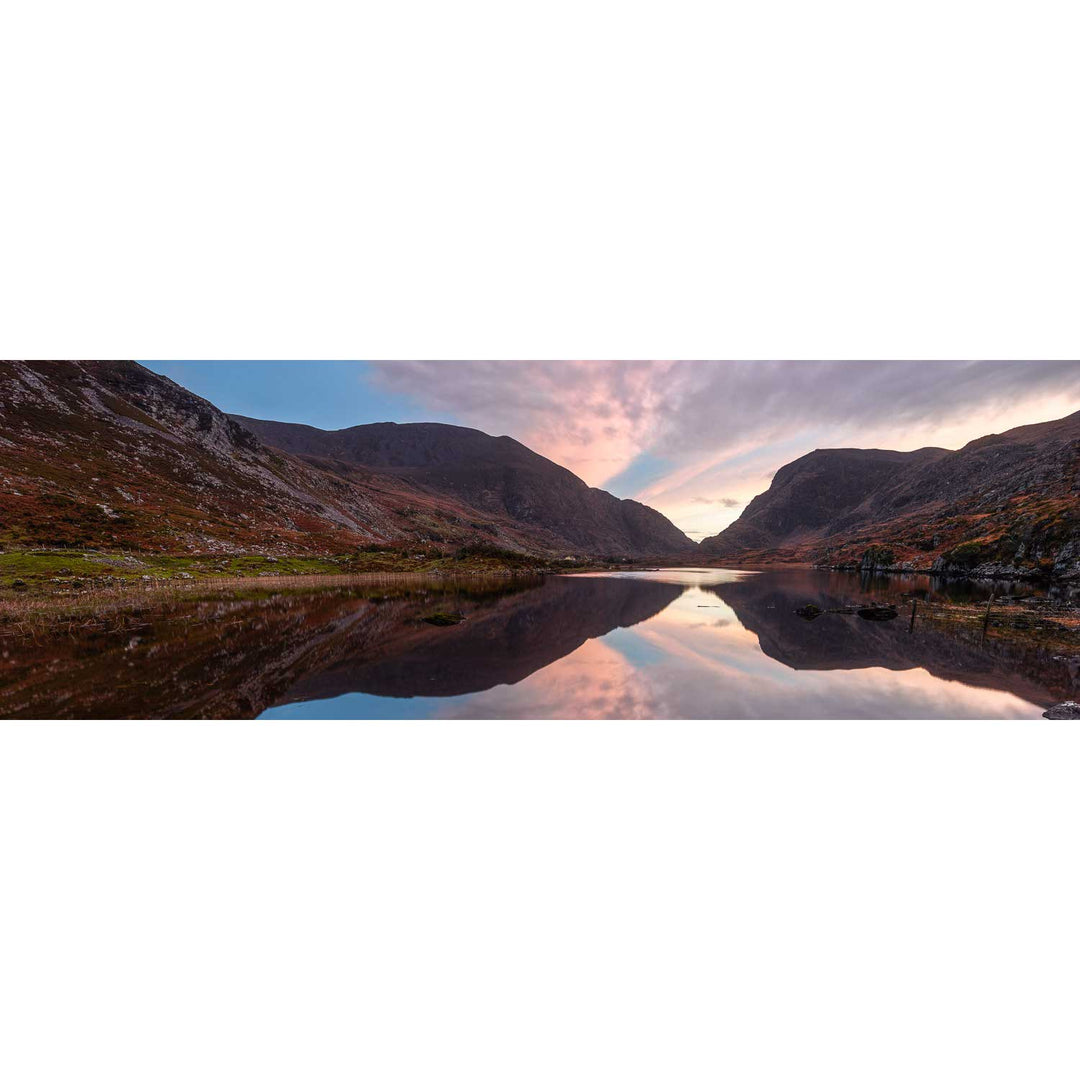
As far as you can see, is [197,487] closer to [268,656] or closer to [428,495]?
[268,656]

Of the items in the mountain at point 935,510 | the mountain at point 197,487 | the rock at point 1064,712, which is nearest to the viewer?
the rock at point 1064,712

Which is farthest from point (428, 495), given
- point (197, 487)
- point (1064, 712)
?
point (1064, 712)

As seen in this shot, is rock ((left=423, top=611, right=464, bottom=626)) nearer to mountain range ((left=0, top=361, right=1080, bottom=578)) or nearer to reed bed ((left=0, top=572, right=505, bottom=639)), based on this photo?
reed bed ((left=0, top=572, right=505, bottom=639))

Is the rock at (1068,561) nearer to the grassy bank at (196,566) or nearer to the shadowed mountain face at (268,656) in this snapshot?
the shadowed mountain face at (268,656)

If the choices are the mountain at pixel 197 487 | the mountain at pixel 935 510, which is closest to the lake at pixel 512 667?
the mountain at pixel 935 510

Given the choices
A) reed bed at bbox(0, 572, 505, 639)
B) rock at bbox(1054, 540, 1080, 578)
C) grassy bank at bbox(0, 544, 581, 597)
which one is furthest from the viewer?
rock at bbox(1054, 540, 1080, 578)

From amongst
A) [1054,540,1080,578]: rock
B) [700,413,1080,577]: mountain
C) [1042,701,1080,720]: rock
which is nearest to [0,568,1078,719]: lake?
[1042,701,1080,720]: rock
